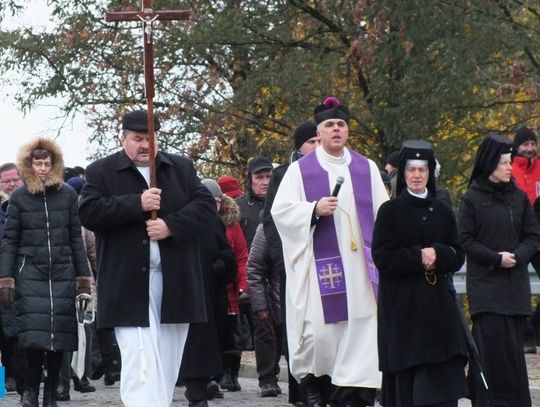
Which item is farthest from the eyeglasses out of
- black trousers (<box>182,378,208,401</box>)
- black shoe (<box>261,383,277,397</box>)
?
black trousers (<box>182,378,208,401</box>)

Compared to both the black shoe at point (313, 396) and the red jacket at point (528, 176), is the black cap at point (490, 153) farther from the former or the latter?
the red jacket at point (528, 176)

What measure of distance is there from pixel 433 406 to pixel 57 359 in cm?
394

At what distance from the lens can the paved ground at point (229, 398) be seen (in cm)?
1434

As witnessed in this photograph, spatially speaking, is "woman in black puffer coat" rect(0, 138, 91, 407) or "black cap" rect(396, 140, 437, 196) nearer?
"black cap" rect(396, 140, 437, 196)

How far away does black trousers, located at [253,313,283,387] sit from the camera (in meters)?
15.0

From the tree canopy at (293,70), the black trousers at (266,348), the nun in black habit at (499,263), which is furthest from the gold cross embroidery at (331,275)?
the tree canopy at (293,70)

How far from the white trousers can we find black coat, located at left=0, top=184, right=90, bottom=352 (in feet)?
8.50

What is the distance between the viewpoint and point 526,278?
495 inches

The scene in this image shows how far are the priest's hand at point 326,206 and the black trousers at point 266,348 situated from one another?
328 cm

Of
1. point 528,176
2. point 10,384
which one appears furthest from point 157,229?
point 528,176

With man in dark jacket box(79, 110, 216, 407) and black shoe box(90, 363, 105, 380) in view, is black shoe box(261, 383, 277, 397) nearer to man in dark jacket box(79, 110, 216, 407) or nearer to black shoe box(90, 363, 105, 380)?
black shoe box(90, 363, 105, 380)

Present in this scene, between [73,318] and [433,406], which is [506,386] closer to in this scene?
[433,406]

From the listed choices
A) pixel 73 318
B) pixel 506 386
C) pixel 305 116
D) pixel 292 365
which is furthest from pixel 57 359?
pixel 305 116

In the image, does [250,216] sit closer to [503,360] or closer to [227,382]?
[227,382]
